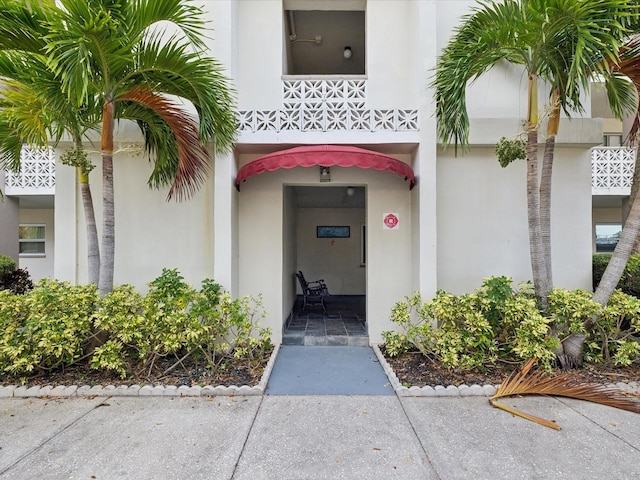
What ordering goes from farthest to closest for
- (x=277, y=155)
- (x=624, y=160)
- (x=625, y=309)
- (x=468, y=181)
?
(x=624, y=160) → (x=468, y=181) → (x=277, y=155) → (x=625, y=309)

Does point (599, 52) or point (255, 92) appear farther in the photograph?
point (255, 92)

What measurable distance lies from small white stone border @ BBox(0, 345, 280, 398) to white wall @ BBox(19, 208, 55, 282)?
10086 mm

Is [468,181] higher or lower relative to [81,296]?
higher

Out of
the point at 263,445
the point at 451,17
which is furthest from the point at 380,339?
the point at 451,17

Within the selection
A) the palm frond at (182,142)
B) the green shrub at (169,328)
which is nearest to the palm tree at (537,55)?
the palm frond at (182,142)

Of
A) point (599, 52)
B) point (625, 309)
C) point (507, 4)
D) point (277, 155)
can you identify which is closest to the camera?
point (599, 52)

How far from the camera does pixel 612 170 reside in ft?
31.3

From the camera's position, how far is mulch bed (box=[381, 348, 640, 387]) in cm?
437

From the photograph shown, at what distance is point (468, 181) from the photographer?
579 cm

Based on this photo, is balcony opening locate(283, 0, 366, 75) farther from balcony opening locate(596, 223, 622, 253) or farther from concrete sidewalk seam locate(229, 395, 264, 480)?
balcony opening locate(596, 223, 622, 253)

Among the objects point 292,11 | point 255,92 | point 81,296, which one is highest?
point 292,11

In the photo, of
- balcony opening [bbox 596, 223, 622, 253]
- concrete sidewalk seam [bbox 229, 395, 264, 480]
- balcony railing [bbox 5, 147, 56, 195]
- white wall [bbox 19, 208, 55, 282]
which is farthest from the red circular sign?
white wall [bbox 19, 208, 55, 282]

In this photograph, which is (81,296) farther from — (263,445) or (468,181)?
(468,181)

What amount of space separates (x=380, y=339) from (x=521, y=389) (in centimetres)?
243
